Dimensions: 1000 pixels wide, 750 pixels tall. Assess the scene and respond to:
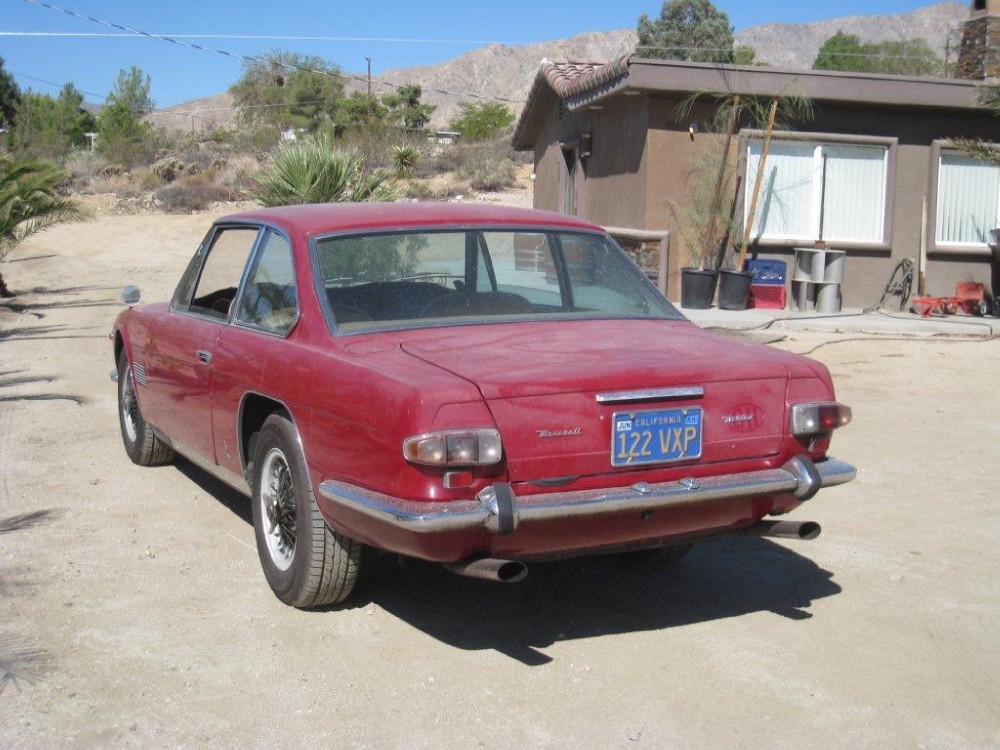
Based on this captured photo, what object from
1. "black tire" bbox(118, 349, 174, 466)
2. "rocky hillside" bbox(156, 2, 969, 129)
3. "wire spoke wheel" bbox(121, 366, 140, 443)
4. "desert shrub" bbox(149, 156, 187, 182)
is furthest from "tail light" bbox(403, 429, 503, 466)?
"rocky hillside" bbox(156, 2, 969, 129)

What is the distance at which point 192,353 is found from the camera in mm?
5348

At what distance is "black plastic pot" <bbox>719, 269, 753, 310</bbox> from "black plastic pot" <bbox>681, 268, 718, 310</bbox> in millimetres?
137

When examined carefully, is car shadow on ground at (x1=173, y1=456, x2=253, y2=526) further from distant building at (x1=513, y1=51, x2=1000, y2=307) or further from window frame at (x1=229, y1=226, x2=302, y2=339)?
distant building at (x1=513, y1=51, x2=1000, y2=307)

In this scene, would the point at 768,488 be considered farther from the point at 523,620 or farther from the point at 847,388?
the point at 847,388

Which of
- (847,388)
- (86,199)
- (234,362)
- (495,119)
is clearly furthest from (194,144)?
(234,362)

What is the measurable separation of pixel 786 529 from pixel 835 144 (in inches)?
459

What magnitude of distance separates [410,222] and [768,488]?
74.8 inches

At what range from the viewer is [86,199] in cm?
3388

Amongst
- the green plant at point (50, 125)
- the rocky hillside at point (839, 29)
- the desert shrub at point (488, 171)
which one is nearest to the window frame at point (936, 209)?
the desert shrub at point (488, 171)

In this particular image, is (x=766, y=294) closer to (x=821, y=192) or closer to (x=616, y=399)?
Answer: (x=821, y=192)

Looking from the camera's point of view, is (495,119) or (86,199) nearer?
(86,199)

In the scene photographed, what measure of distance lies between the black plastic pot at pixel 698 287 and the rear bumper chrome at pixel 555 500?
10136 millimetres

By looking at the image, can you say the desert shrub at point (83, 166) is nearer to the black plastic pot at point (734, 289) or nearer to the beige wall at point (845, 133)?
the beige wall at point (845, 133)

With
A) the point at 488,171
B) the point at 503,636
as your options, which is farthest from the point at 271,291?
the point at 488,171
